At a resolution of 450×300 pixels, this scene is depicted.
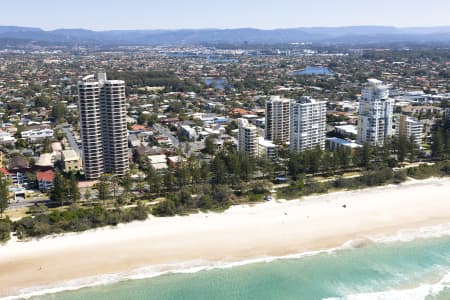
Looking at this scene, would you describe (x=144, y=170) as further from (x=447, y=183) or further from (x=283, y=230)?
(x=447, y=183)

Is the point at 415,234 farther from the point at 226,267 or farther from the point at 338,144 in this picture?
the point at 338,144

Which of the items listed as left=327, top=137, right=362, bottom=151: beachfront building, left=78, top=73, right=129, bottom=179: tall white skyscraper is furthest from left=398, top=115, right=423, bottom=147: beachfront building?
left=78, top=73, right=129, bottom=179: tall white skyscraper

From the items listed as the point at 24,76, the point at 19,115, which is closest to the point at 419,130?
the point at 19,115

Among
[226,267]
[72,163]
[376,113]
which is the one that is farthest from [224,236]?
[376,113]

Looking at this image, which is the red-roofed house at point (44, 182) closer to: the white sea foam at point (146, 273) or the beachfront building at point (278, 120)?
the white sea foam at point (146, 273)

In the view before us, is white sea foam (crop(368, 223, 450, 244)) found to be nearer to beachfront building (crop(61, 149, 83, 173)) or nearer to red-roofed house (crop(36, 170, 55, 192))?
red-roofed house (crop(36, 170, 55, 192))

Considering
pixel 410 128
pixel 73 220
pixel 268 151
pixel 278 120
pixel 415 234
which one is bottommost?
pixel 415 234
